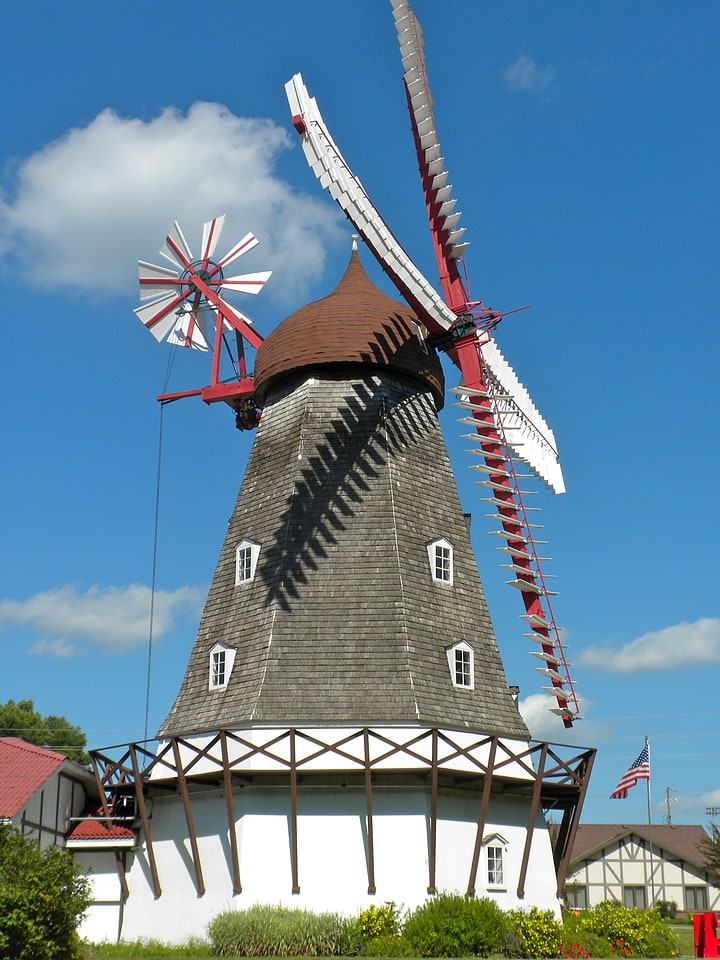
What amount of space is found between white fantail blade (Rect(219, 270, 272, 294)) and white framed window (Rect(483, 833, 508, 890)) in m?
16.5

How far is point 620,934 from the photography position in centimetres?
2269

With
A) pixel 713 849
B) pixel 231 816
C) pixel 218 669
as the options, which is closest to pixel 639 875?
pixel 713 849

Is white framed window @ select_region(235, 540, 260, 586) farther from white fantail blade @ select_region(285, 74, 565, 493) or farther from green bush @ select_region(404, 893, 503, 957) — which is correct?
green bush @ select_region(404, 893, 503, 957)

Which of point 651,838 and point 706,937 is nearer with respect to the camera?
point 706,937

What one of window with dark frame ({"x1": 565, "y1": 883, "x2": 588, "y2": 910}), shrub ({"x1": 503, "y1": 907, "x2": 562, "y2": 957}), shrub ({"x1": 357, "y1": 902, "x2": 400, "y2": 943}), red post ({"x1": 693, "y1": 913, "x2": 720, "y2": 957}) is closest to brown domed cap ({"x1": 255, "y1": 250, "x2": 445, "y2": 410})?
shrub ({"x1": 357, "y1": 902, "x2": 400, "y2": 943})

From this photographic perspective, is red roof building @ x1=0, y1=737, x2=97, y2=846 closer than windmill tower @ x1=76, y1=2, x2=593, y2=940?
No

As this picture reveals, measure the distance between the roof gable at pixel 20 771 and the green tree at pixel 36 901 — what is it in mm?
4293

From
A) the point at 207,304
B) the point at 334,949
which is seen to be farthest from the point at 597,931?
the point at 207,304

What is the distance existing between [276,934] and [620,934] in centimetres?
698

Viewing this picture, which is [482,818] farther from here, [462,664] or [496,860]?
[462,664]

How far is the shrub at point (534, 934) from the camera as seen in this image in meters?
21.3

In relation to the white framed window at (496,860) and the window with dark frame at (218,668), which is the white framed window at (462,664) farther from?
the window with dark frame at (218,668)

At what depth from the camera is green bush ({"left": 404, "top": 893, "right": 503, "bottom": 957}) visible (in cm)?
2036

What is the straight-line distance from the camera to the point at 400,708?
75.4 ft
